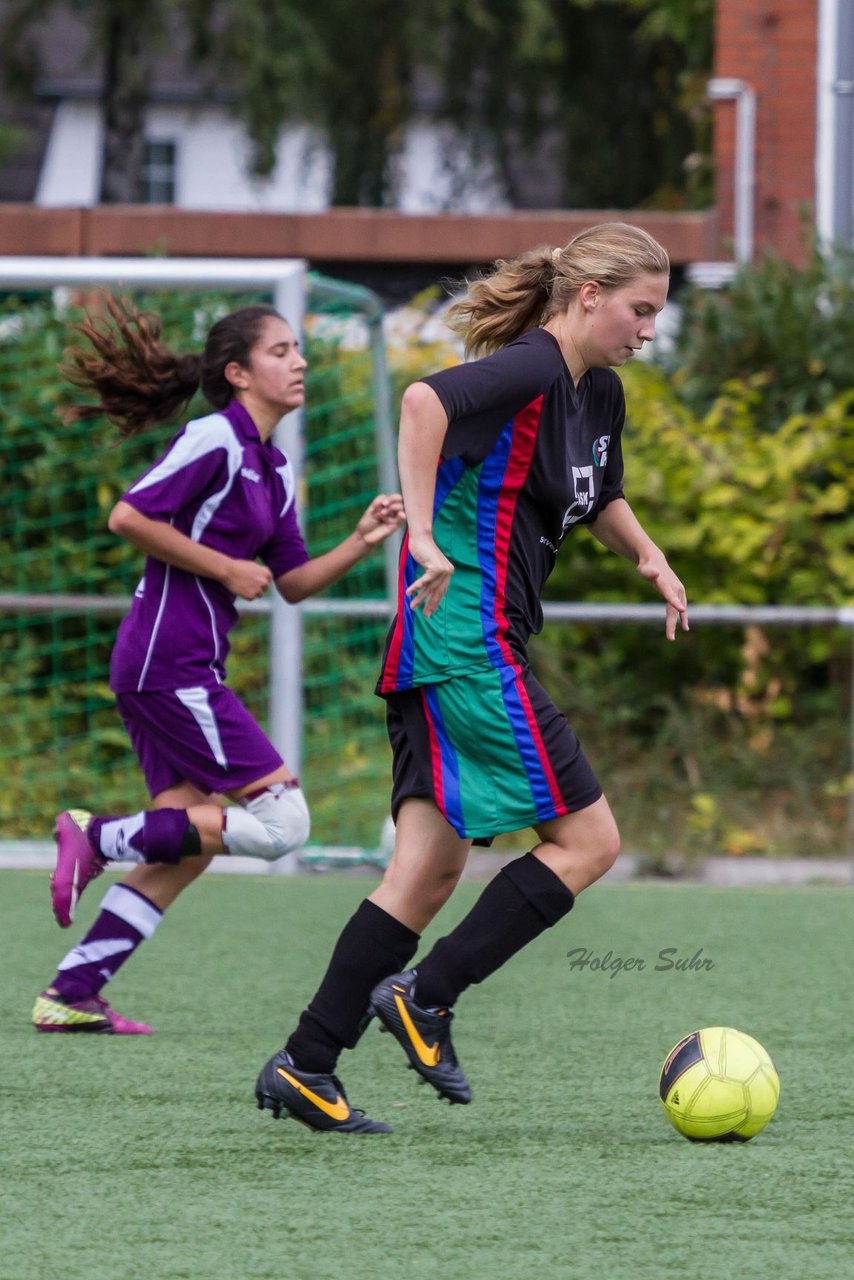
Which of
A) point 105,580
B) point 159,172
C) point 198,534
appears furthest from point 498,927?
point 159,172

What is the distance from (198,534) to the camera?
15.6ft

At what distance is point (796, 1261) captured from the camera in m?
2.87

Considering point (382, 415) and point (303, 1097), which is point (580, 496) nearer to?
point (303, 1097)

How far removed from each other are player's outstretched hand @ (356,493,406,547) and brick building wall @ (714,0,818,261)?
830 cm

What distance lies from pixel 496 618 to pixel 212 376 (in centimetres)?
161

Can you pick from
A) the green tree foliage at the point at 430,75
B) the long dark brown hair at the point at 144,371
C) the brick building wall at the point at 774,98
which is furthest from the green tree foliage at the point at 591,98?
the long dark brown hair at the point at 144,371

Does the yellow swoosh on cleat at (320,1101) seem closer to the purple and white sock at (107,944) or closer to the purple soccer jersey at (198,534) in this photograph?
the purple and white sock at (107,944)

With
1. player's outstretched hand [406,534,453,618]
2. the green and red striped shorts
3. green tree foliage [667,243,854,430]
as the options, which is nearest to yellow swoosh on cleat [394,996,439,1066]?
the green and red striped shorts

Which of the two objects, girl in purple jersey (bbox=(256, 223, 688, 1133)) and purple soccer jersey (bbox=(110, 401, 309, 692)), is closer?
girl in purple jersey (bbox=(256, 223, 688, 1133))

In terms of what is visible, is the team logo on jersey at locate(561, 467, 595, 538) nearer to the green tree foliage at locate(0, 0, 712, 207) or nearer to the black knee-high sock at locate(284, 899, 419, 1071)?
the black knee-high sock at locate(284, 899, 419, 1071)

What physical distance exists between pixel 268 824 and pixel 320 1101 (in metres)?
1.17

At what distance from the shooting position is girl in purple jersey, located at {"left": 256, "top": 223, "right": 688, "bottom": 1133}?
3.57 metres

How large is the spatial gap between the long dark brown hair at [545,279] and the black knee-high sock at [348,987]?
1.20m

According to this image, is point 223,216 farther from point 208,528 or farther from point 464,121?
point 464,121
